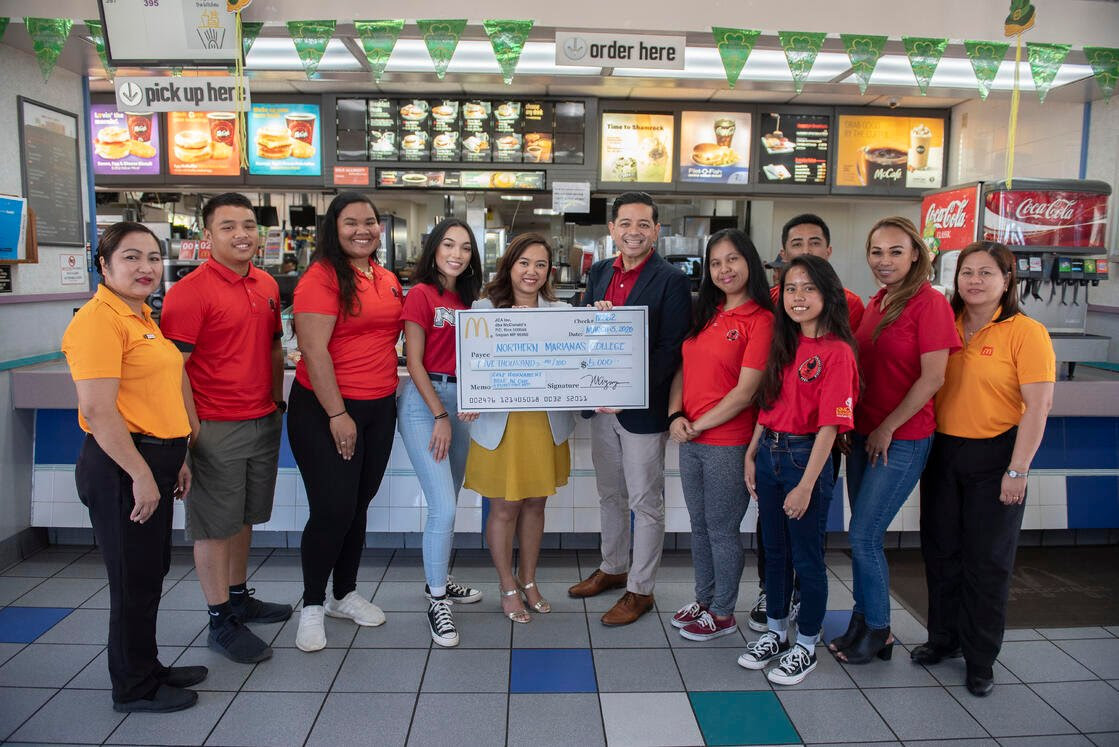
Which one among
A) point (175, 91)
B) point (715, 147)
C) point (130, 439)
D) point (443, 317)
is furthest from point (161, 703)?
point (715, 147)

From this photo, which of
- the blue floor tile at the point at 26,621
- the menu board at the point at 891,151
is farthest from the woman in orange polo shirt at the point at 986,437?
the menu board at the point at 891,151

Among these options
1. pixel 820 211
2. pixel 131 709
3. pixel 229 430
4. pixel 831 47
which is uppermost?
pixel 831 47

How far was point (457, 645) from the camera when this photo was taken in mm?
2967

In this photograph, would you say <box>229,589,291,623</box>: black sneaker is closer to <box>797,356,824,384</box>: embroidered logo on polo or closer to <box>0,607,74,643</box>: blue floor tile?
<box>0,607,74,643</box>: blue floor tile

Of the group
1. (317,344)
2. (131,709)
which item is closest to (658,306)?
(317,344)

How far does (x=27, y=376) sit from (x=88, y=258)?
1.08m

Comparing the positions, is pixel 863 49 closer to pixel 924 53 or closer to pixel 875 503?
pixel 924 53

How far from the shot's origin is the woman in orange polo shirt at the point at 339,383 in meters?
2.74

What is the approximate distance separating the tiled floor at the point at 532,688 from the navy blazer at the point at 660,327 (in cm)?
91

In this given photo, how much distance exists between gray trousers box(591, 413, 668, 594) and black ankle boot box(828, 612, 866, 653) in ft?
2.51

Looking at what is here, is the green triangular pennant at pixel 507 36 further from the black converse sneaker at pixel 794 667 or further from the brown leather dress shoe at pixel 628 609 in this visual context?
the black converse sneaker at pixel 794 667

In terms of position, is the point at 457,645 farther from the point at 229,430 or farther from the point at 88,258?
the point at 88,258

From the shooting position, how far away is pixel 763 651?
2807 millimetres

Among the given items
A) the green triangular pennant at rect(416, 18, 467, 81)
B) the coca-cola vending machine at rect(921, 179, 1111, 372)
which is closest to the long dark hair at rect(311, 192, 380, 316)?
the green triangular pennant at rect(416, 18, 467, 81)
